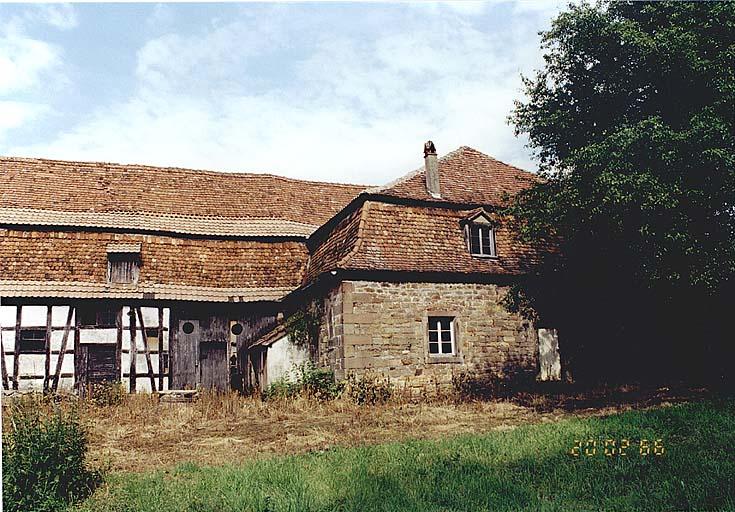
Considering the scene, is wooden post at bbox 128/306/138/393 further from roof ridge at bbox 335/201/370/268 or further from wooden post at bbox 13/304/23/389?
roof ridge at bbox 335/201/370/268

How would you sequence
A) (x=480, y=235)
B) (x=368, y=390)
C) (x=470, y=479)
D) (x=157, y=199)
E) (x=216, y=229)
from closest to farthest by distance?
1. (x=470, y=479)
2. (x=368, y=390)
3. (x=480, y=235)
4. (x=216, y=229)
5. (x=157, y=199)

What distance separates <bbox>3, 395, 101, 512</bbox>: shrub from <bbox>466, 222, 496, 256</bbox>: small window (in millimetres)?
12488

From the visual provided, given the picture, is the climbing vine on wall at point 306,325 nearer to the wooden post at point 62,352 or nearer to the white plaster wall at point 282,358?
the white plaster wall at point 282,358

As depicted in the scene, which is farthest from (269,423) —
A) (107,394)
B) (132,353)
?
(132,353)

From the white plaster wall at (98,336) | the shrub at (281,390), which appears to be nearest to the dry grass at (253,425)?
the shrub at (281,390)

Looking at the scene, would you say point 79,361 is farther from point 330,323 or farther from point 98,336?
point 330,323

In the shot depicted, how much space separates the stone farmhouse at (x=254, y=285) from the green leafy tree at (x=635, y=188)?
5.27 feet

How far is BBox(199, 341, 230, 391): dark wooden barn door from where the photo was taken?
20344mm

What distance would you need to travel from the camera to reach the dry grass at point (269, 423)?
1160cm

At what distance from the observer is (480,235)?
63.8 feet

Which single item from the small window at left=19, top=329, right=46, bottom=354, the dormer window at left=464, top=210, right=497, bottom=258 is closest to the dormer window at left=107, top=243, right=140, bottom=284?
the small window at left=19, top=329, right=46, bottom=354

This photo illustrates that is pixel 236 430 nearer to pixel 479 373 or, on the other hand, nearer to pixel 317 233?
pixel 479 373

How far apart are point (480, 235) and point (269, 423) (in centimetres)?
863

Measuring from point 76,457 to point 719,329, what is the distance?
17.6m
